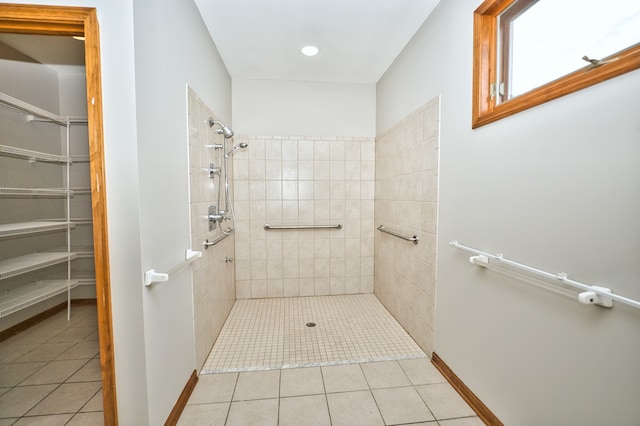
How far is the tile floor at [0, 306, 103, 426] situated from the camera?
1.41 meters

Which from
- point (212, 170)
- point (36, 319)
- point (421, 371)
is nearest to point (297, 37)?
point (212, 170)

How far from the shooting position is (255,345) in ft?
6.96

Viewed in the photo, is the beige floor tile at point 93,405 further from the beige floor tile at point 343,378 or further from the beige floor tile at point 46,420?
the beige floor tile at point 343,378

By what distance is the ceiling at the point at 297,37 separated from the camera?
1.83 meters

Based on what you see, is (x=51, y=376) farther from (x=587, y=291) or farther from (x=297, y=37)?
(x=297, y=37)

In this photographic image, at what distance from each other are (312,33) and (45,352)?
10.8ft

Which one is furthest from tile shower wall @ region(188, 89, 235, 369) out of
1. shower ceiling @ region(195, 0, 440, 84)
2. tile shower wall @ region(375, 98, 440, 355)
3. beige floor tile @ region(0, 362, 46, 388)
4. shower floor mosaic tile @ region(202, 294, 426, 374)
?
tile shower wall @ region(375, 98, 440, 355)

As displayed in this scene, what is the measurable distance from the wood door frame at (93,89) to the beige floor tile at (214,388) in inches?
27.8

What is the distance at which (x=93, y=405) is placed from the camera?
1476 mm

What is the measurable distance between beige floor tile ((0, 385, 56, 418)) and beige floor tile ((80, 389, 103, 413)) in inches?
11.6

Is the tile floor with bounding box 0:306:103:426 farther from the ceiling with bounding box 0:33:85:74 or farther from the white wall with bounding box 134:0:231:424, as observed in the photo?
the ceiling with bounding box 0:33:85:74

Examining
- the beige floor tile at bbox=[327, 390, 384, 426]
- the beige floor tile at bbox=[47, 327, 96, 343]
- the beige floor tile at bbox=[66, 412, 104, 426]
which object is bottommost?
the beige floor tile at bbox=[327, 390, 384, 426]

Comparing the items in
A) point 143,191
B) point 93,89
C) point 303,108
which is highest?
point 303,108

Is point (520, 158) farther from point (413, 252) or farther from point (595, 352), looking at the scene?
point (413, 252)
